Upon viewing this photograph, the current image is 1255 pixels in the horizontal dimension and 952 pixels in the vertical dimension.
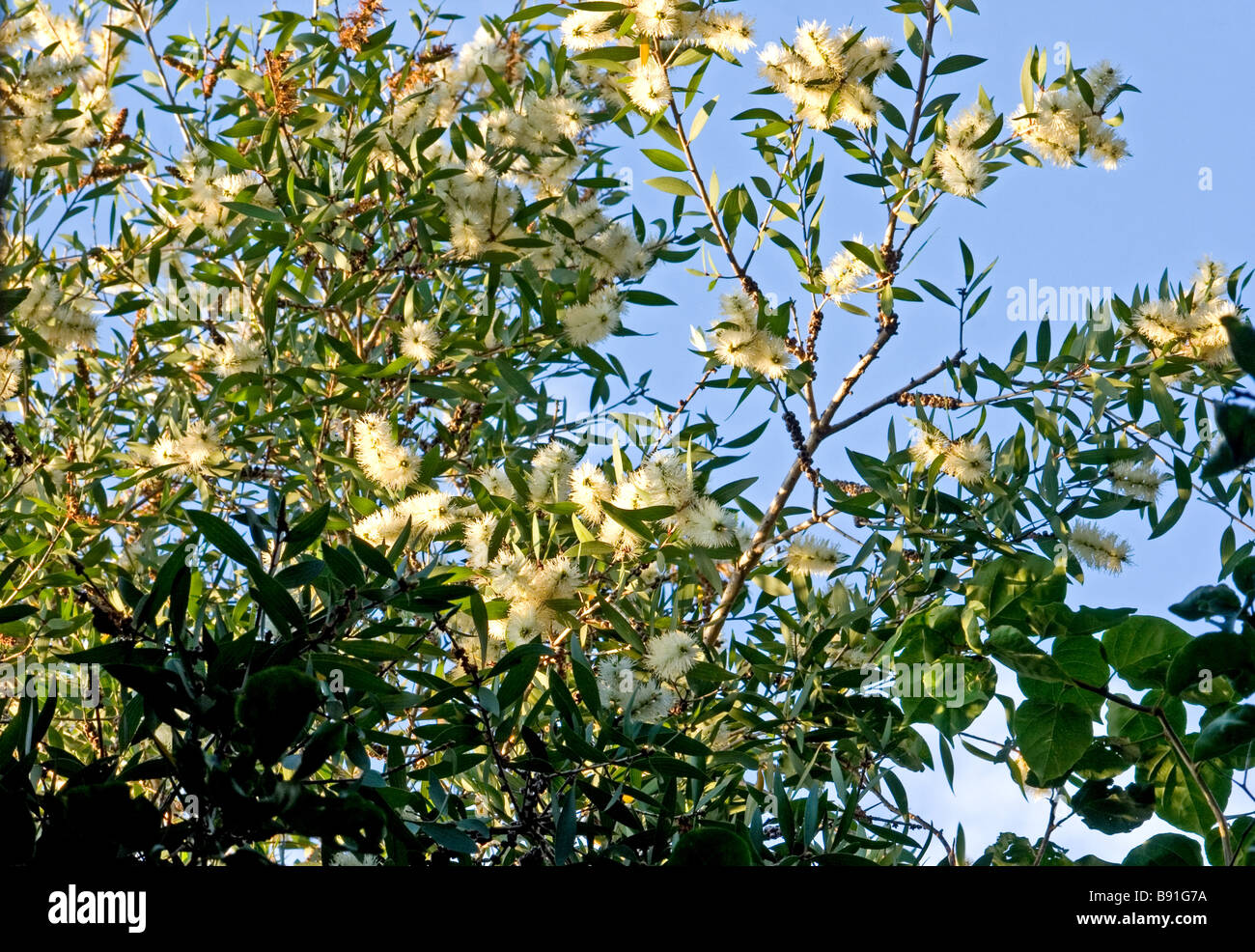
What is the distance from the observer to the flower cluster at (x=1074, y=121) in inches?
80.6

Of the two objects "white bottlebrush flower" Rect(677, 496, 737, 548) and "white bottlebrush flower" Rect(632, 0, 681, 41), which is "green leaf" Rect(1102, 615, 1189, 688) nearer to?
"white bottlebrush flower" Rect(677, 496, 737, 548)

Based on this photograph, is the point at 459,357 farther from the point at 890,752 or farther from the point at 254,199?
the point at 890,752

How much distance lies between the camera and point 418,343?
214cm

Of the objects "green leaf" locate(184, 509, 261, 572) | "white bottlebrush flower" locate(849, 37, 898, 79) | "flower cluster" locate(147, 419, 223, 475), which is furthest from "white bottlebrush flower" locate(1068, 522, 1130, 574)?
"flower cluster" locate(147, 419, 223, 475)

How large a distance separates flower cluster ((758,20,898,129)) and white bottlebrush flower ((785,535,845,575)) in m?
0.75

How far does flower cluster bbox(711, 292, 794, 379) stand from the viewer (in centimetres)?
192

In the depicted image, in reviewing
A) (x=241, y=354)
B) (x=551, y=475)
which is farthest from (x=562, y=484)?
(x=241, y=354)

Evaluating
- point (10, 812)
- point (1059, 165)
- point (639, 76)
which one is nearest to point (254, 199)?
point (639, 76)

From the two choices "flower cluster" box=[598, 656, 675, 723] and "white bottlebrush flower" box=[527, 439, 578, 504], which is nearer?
"flower cluster" box=[598, 656, 675, 723]

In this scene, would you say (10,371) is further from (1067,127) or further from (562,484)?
(1067,127)

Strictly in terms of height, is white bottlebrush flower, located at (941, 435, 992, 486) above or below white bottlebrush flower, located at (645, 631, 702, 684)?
above

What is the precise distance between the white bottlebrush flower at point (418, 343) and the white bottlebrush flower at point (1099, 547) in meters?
1.17

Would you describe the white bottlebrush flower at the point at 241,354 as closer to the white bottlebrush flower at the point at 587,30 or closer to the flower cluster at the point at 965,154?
the white bottlebrush flower at the point at 587,30
